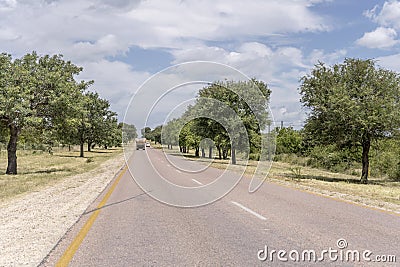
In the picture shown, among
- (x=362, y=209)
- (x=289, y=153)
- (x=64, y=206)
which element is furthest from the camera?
(x=289, y=153)

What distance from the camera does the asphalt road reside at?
6.54 metres

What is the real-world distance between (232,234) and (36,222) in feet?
15.9

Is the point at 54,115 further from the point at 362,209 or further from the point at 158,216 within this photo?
the point at 362,209

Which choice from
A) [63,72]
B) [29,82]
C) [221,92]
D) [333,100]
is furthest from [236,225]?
[221,92]

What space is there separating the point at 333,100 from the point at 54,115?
58.0 feet

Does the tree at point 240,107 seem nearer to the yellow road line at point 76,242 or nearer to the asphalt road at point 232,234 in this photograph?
the asphalt road at point 232,234

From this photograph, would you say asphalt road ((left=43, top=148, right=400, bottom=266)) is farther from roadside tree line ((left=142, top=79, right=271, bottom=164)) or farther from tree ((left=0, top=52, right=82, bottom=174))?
roadside tree line ((left=142, top=79, right=271, bottom=164))

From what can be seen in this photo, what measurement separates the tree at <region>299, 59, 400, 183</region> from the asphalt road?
43.3 feet

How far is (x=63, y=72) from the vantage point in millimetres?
29312
